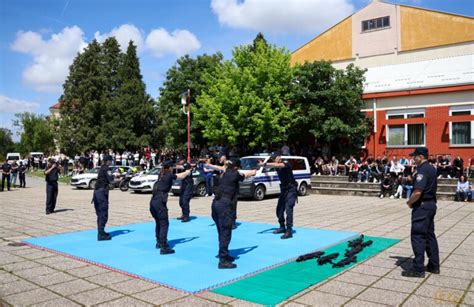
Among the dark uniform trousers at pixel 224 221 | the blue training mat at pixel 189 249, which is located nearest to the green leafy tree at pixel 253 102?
the blue training mat at pixel 189 249

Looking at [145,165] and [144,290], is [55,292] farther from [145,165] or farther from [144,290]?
[145,165]

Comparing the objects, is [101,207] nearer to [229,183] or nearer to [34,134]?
[229,183]

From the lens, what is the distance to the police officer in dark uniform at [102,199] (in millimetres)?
9422

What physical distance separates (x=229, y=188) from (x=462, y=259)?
14.8ft

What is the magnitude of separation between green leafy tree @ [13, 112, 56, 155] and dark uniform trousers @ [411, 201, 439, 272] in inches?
3048

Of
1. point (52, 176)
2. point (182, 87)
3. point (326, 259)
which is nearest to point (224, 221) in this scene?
point (326, 259)

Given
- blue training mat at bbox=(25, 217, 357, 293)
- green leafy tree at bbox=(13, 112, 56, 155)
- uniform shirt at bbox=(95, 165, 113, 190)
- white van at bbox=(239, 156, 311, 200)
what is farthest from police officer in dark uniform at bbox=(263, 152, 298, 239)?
green leafy tree at bbox=(13, 112, 56, 155)

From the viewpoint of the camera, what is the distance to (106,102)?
168ft

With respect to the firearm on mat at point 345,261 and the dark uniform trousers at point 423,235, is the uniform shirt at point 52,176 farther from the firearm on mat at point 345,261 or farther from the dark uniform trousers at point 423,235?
the dark uniform trousers at point 423,235

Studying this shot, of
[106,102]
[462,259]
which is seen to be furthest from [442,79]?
[106,102]

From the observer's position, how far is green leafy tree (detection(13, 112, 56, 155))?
79.6 meters

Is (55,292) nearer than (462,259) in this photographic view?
Yes

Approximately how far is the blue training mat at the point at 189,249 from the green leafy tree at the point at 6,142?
10283 cm

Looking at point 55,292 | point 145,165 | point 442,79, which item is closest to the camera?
point 55,292
